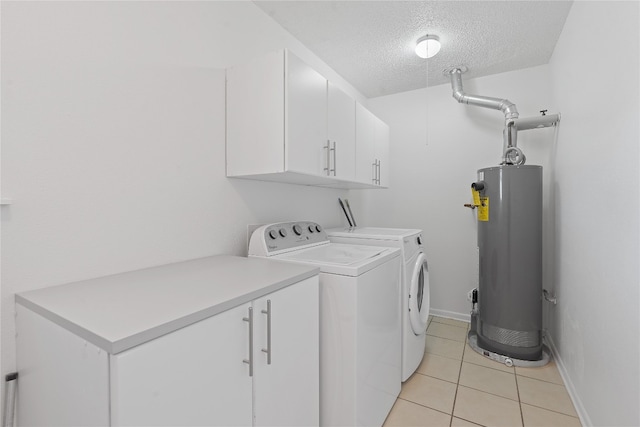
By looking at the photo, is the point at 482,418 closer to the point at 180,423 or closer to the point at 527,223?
the point at 527,223

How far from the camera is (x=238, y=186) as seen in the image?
5.57 feet

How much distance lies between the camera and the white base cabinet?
0.61m

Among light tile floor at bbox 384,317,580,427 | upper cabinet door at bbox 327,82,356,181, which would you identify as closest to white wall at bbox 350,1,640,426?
light tile floor at bbox 384,317,580,427

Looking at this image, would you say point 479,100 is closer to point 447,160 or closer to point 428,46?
point 447,160

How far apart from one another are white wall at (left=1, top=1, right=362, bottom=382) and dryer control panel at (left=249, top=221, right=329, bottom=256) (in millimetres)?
189

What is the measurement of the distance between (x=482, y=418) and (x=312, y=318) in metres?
1.24

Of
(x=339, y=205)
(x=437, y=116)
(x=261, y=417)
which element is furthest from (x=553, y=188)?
(x=261, y=417)

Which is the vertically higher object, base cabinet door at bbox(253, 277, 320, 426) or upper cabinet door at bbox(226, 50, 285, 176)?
upper cabinet door at bbox(226, 50, 285, 176)

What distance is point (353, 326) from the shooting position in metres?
1.25

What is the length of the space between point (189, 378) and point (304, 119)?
4.09 ft

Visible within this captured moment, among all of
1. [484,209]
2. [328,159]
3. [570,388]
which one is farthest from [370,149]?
[570,388]

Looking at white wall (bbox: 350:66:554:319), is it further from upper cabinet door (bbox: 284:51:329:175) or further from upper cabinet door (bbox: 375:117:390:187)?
upper cabinet door (bbox: 284:51:329:175)

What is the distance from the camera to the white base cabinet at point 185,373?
608 mm

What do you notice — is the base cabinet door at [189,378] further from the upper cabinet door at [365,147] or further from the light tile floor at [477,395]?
the upper cabinet door at [365,147]
